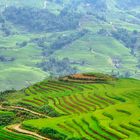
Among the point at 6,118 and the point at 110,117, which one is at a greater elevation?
the point at 110,117

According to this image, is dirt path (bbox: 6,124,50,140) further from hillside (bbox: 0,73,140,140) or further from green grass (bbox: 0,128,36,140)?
green grass (bbox: 0,128,36,140)

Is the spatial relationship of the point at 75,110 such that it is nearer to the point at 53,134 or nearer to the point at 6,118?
the point at 6,118

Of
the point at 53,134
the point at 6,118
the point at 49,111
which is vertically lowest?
the point at 6,118

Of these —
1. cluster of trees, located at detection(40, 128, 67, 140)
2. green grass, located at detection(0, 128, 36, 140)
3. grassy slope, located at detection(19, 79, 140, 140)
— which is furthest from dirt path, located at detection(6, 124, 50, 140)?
green grass, located at detection(0, 128, 36, 140)

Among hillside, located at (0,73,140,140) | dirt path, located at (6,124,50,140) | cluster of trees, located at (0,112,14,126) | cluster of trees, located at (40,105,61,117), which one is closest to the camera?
hillside, located at (0,73,140,140)

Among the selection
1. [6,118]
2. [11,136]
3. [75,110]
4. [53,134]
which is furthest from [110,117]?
[6,118]

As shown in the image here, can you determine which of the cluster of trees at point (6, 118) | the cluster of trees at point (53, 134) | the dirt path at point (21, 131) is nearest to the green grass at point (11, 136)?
the dirt path at point (21, 131)

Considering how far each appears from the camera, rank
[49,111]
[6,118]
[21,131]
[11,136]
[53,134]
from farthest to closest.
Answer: [49,111], [6,118], [21,131], [11,136], [53,134]

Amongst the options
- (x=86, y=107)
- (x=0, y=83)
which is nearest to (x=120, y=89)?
(x=86, y=107)
